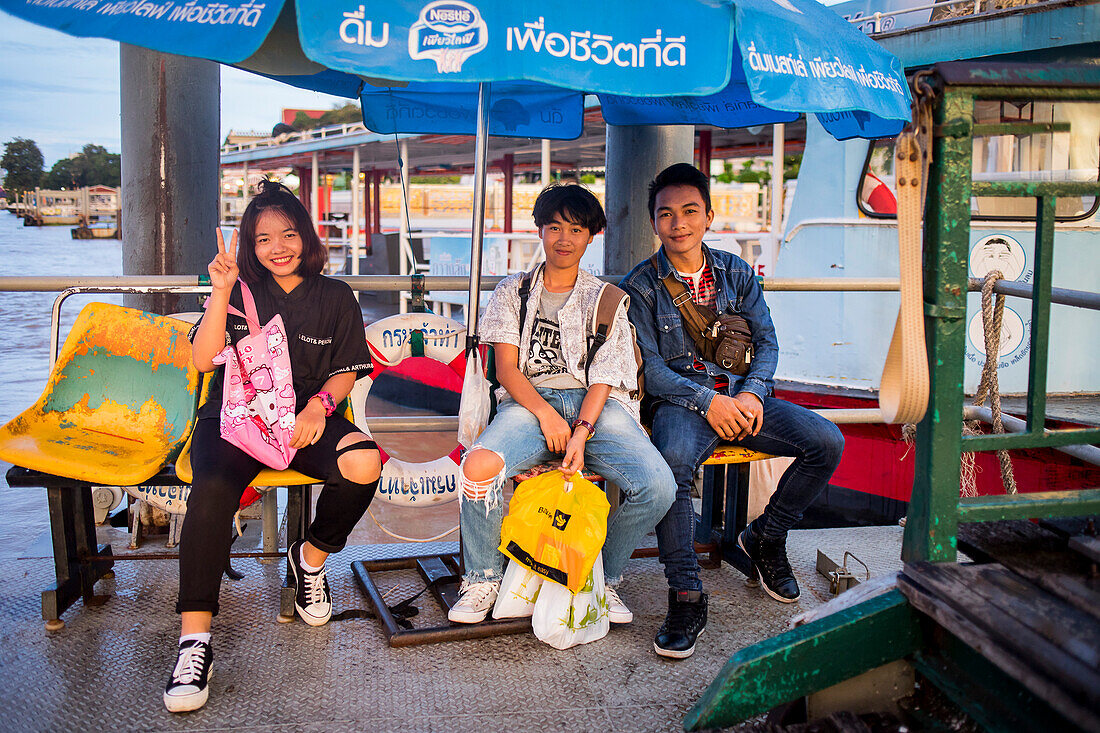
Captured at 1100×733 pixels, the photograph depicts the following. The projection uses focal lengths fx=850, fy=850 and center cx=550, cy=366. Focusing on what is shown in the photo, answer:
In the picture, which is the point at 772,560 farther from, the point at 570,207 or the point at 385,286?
the point at 385,286

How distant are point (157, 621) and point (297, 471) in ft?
A: 2.50

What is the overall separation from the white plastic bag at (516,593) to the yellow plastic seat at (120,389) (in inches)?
51.4

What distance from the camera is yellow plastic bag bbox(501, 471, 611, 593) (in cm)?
280

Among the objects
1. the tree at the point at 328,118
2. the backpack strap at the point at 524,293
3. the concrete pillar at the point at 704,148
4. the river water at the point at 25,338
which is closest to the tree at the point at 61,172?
the river water at the point at 25,338

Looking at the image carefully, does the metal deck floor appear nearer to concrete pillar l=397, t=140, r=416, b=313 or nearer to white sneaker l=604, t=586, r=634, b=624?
white sneaker l=604, t=586, r=634, b=624

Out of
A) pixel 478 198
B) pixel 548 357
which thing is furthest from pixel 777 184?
pixel 548 357

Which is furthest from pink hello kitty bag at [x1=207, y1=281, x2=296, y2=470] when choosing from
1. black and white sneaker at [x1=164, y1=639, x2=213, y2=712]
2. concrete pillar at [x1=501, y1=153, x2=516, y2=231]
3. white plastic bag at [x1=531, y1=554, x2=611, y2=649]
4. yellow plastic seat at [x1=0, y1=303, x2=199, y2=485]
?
concrete pillar at [x1=501, y1=153, x2=516, y2=231]

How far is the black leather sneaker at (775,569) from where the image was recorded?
339cm

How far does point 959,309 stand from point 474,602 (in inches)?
73.3

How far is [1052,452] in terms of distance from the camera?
5.35 meters

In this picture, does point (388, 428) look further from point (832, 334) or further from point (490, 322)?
point (832, 334)

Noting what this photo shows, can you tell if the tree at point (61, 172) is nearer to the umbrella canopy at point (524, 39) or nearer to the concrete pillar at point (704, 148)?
the concrete pillar at point (704, 148)

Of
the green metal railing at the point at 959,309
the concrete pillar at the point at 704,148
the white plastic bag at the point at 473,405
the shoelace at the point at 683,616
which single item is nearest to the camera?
the green metal railing at the point at 959,309

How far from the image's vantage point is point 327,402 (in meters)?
3.05
